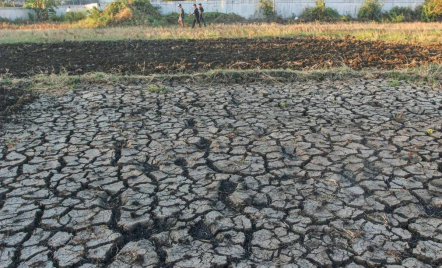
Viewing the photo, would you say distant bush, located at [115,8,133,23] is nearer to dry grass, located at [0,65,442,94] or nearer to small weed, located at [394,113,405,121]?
dry grass, located at [0,65,442,94]

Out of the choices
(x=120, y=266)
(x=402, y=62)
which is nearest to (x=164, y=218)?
(x=120, y=266)

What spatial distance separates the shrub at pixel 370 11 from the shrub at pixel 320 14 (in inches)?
55.3

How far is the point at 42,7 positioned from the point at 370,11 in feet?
75.0

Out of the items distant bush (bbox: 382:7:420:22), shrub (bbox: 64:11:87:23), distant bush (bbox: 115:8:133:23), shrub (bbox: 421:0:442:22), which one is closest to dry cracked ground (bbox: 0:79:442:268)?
distant bush (bbox: 115:8:133:23)

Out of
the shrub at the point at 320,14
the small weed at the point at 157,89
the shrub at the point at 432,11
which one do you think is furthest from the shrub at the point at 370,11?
the small weed at the point at 157,89

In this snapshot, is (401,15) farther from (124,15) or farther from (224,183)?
(224,183)

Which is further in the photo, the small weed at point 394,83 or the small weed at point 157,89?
the small weed at point 394,83

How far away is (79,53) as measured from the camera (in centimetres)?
1170

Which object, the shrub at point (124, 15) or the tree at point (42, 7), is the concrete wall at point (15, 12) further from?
the shrub at point (124, 15)

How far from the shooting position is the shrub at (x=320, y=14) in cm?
2607

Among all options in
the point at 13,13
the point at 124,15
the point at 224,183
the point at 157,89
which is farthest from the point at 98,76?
the point at 13,13

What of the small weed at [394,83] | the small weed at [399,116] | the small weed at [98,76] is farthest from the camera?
the small weed at [98,76]

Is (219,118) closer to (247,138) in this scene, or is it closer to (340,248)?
(247,138)

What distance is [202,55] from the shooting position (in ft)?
35.9
